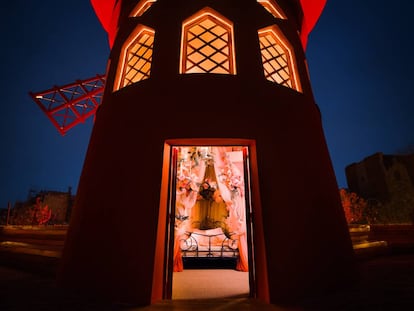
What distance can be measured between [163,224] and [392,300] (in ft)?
10.1

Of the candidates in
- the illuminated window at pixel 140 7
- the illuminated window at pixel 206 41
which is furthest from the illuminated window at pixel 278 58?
the illuminated window at pixel 140 7

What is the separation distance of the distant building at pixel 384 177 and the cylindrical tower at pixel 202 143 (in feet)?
55.0

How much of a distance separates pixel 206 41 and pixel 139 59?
1421 millimetres

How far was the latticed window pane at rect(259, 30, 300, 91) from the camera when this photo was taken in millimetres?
4340

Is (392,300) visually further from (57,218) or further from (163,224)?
(57,218)

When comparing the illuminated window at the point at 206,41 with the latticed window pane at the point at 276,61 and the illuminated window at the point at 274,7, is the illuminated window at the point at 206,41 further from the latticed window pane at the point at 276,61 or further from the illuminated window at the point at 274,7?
the illuminated window at the point at 274,7

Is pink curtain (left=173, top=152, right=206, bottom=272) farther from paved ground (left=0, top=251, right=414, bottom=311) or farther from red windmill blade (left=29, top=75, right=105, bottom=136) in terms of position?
red windmill blade (left=29, top=75, right=105, bottom=136)

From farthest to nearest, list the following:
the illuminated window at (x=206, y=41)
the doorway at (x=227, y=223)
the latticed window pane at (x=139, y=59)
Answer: the latticed window pane at (x=139, y=59)
the illuminated window at (x=206, y=41)
the doorway at (x=227, y=223)

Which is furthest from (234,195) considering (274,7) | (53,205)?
(53,205)

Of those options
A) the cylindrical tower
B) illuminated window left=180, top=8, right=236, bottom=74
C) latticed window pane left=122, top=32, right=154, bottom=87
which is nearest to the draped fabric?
the cylindrical tower

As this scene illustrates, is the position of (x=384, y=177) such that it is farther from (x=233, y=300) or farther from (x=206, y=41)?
(x=233, y=300)

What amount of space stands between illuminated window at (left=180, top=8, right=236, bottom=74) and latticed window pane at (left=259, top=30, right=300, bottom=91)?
71cm

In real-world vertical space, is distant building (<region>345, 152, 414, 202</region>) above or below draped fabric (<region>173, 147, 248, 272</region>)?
above

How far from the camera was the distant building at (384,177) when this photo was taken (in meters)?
15.7
